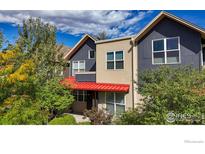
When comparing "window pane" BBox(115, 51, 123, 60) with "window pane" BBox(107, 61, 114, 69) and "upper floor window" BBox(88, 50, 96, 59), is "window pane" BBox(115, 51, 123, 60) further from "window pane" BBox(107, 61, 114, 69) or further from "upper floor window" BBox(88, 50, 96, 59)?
"upper floor window" BBox(88, 50, 96, 59)

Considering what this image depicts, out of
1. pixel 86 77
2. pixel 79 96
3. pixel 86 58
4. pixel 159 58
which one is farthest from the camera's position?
pixel 86 58

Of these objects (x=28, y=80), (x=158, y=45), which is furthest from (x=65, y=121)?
(x=158, y=45)

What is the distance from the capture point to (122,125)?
256 inches

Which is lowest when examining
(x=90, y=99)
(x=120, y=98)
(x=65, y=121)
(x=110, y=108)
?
(x=65, y=121)

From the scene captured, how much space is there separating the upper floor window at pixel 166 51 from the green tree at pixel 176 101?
218 centimetres

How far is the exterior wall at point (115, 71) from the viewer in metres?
9.72

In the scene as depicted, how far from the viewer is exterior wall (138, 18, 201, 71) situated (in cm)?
804

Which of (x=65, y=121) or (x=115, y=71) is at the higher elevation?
(x=115, y=71)

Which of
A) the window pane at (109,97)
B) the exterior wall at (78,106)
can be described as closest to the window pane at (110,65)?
the window pane at (109,97)

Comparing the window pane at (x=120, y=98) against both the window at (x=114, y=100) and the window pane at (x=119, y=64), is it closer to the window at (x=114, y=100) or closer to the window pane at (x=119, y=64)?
the window at (x=114, y=100)

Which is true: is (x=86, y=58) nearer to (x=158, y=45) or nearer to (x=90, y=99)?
(x=90, y=99)

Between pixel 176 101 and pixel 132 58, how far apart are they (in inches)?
168

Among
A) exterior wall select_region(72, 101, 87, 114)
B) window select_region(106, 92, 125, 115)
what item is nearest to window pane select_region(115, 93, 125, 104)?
window select_region(106, 92, 125, 115)

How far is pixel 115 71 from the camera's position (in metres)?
10.4
